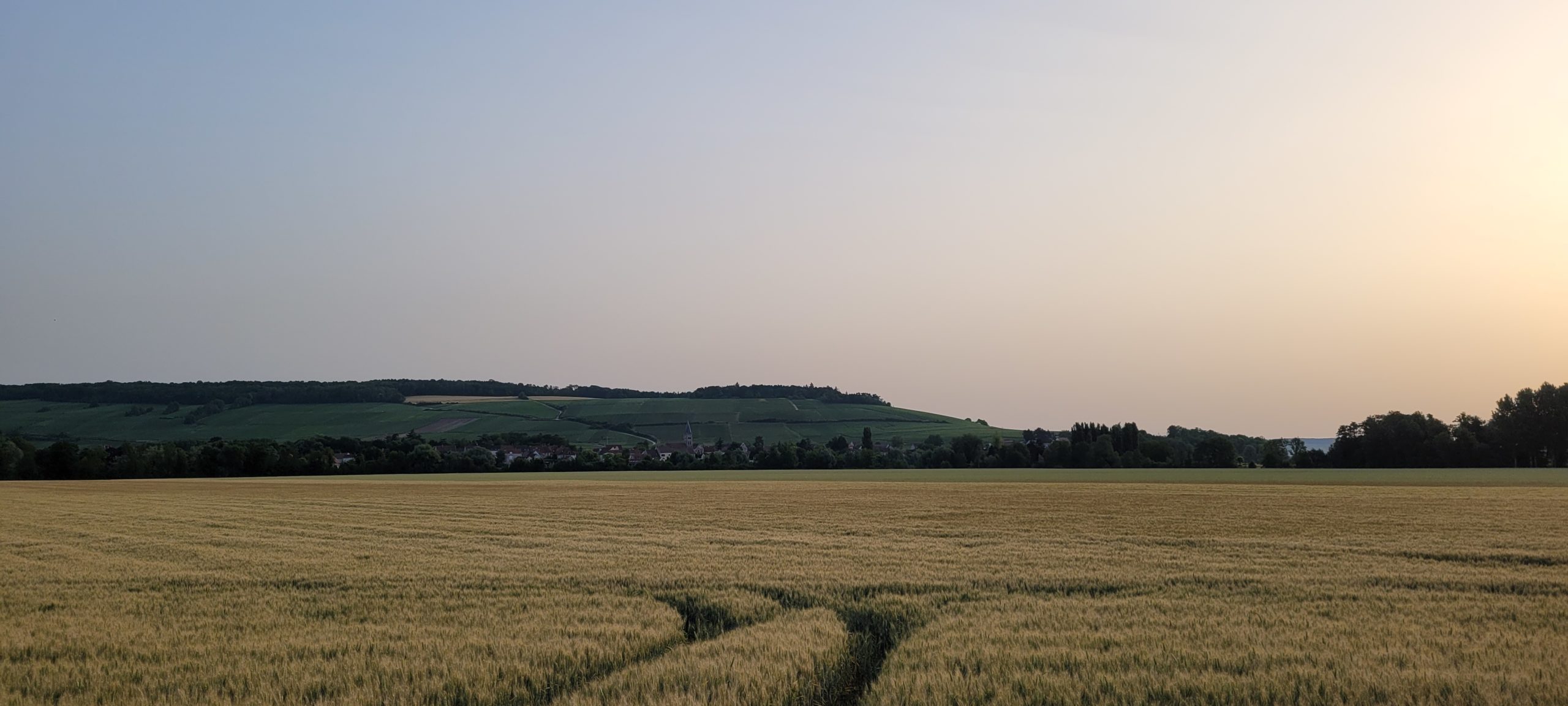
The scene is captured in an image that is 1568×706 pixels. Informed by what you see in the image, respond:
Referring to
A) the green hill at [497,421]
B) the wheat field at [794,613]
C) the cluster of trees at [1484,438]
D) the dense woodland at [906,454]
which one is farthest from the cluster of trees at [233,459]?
the cluster of trees at [1484,438]

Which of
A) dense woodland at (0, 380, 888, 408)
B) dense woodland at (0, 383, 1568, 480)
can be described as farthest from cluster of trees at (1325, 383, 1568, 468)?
dense woodland at (0, 380, 888, 408)

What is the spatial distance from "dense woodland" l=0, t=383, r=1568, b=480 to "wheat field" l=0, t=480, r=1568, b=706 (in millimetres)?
79821

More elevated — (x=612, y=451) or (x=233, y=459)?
(x=612, y=451)

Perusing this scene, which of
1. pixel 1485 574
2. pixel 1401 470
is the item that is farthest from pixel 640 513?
pixel 1401 470

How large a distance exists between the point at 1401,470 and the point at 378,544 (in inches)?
3555

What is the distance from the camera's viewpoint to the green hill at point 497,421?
132 meters

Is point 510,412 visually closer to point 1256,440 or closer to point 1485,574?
point 1256,440

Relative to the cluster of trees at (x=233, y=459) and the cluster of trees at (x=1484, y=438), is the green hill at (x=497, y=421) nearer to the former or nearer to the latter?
the cluster of trees at (x=233, y=459)

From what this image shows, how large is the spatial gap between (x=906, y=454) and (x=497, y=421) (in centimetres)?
7014

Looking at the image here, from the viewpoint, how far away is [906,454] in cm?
12300

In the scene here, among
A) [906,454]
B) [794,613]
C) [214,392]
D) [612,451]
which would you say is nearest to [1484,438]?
[906,454]

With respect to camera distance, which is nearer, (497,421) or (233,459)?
(233,459)

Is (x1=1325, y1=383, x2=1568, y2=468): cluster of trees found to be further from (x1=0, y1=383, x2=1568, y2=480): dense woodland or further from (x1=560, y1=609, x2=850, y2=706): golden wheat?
(x1=560, y1=609, x2=850, y2=706): golden wheat

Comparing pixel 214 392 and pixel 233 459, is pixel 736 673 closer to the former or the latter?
pixel 233 459
